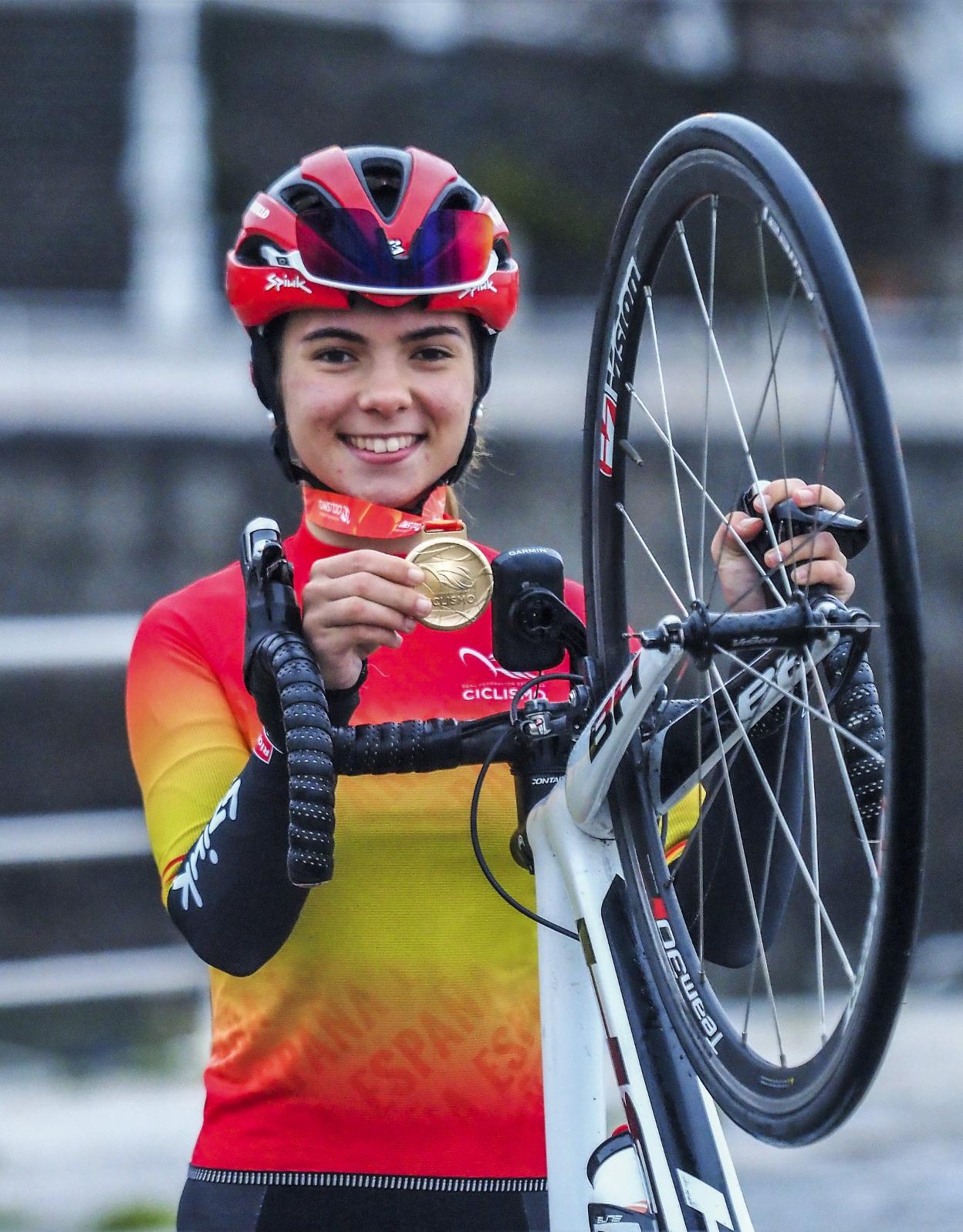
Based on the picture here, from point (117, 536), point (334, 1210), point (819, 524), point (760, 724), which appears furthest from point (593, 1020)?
point (117, 536)

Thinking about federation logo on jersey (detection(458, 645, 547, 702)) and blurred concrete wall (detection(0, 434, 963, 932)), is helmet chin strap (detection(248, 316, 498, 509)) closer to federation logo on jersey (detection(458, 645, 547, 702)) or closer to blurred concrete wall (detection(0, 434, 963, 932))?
federation logo on jersey (detection(458, 645, 547, 702))

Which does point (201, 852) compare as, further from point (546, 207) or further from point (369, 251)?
point (546, 207)

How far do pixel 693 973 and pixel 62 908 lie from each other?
477cm

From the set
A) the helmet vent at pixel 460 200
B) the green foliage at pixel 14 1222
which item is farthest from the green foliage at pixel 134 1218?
the helmet vent at pixel 460 200

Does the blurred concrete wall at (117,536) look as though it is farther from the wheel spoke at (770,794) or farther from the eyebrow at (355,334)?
the wheel spoke at (770,794)

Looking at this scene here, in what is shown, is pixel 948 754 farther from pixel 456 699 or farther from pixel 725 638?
pixel 725 638

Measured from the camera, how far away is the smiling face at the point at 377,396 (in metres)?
1.93

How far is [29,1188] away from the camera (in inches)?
158

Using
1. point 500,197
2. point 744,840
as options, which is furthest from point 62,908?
point 500,197

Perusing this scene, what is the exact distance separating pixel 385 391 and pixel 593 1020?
29.9 inches

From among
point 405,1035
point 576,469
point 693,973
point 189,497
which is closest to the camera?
point 693,973

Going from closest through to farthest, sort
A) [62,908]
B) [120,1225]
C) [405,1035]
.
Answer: [405,1035]
[120,1225]
[62,908]

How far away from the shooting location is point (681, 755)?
165 cm

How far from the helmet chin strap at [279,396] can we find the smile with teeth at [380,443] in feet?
0.35
